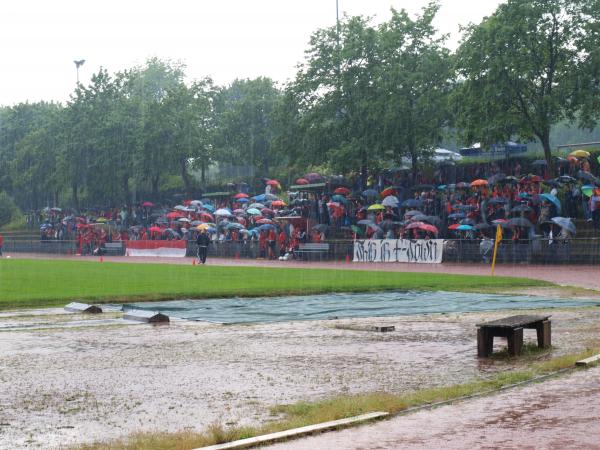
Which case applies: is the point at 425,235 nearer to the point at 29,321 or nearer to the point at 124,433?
the point at 29,321

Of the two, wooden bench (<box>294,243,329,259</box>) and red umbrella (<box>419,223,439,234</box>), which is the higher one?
red umbrella (<box>419,223,439,234</box>)

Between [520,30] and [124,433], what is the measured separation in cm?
4761

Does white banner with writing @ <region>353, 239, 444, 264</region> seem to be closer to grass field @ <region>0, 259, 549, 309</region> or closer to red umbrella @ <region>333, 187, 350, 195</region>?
red umbrella @ <region>333, 187, 350, 195</region>

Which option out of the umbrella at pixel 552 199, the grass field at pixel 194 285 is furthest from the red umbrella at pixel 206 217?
the grass field at pixel 194 285

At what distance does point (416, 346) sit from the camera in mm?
14539

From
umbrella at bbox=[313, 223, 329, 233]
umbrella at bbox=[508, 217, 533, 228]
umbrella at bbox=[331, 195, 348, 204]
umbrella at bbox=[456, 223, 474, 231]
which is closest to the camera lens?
umbrella at bbox=[508, 217, 533, 228]

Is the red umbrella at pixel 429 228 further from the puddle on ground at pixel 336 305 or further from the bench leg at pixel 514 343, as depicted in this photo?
the bench leg at pixel 514 343

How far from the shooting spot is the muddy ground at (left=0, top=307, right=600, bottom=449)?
9.27 metres

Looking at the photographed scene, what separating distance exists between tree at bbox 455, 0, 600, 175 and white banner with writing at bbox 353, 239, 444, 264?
8136 mm

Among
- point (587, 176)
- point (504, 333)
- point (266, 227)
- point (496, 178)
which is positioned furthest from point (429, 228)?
point (504, 333)

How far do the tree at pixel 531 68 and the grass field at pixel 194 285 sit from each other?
20.6m

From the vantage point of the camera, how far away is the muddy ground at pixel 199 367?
365 inches

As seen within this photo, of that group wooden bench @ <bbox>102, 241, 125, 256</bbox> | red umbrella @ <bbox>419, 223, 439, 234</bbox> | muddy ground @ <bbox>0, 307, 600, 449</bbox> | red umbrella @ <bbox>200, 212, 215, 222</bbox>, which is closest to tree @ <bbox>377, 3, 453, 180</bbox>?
red umbrella @ <bbox>419, 223, 439, 234</bbox>

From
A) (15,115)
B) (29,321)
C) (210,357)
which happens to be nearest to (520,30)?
(29,321)
